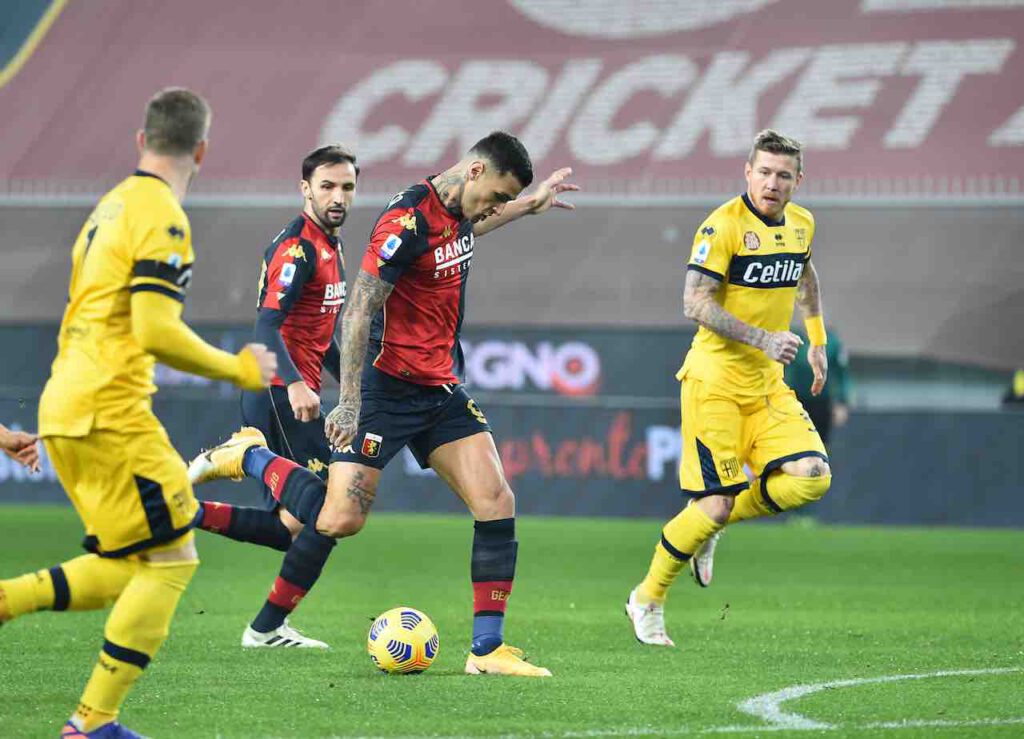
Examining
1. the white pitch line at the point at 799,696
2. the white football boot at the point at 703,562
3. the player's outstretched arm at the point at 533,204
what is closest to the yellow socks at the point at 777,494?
A: the white football boot at the point at 703,562

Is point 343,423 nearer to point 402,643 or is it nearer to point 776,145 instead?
point 402,643

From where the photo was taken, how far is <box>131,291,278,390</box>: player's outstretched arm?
504 centimetres

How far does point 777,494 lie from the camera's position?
8.51m

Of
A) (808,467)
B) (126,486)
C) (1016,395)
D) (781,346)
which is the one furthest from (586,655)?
(1016,395)

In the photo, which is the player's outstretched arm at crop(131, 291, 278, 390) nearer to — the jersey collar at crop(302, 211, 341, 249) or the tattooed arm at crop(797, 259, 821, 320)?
the jersey collar at crop(302, 211, 341, 249)

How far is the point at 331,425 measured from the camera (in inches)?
277

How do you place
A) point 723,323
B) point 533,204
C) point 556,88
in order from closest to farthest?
point 533,204 → point 723,323 → point 556,88

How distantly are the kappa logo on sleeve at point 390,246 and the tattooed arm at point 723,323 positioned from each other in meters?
1.66

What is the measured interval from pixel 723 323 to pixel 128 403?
373 centimetres

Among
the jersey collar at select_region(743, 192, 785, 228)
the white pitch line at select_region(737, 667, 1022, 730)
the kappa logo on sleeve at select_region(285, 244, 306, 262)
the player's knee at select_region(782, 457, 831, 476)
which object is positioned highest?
the jersey collar at select_region(743, 192, 785, 228)

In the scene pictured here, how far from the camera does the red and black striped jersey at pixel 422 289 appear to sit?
23.5 ft

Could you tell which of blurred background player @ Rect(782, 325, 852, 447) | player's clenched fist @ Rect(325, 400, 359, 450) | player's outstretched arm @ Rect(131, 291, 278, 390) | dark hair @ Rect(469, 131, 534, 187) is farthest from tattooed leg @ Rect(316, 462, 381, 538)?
blurred background player @ Rect(782, 325, 852, 447)

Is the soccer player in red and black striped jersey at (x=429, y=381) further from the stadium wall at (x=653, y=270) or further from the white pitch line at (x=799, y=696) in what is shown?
the stadium wall at (x=653, y=270)

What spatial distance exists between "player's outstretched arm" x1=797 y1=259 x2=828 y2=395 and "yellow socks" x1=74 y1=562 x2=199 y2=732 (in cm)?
451
